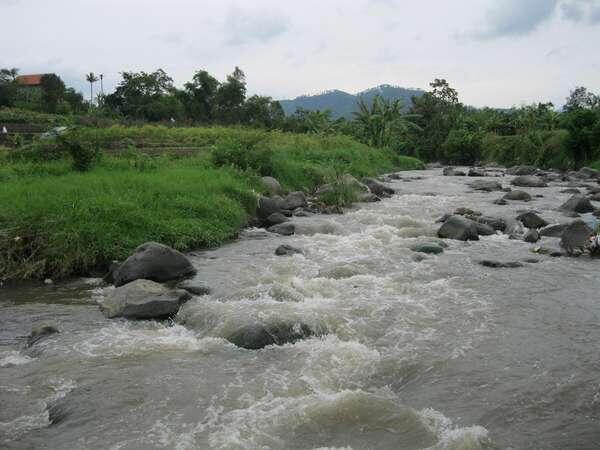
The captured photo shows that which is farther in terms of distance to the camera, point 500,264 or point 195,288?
point 500,264

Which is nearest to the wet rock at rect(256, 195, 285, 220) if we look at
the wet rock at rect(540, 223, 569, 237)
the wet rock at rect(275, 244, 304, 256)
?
the wet rock at rect(275, 244, 304, 256)

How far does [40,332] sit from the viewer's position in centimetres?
792

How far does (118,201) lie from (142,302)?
4685 millimetres

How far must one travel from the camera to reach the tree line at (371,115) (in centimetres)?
4862

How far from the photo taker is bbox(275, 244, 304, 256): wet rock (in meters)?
12.8

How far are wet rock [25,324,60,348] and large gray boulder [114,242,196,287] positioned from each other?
87.0 inches

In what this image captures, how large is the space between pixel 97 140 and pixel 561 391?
16.2 metres

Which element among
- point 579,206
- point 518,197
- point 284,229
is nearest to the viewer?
point 284,229

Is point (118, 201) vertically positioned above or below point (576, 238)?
above

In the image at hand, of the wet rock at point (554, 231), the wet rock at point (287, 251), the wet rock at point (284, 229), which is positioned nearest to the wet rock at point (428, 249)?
the wet rock at point (287, 251)

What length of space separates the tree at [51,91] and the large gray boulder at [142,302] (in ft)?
169

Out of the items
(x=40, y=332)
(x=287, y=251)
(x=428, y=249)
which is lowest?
(x=40, y=332)

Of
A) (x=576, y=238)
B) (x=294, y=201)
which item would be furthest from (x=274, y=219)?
(x=576, y=238)

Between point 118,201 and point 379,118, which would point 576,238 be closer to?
point 118,201
